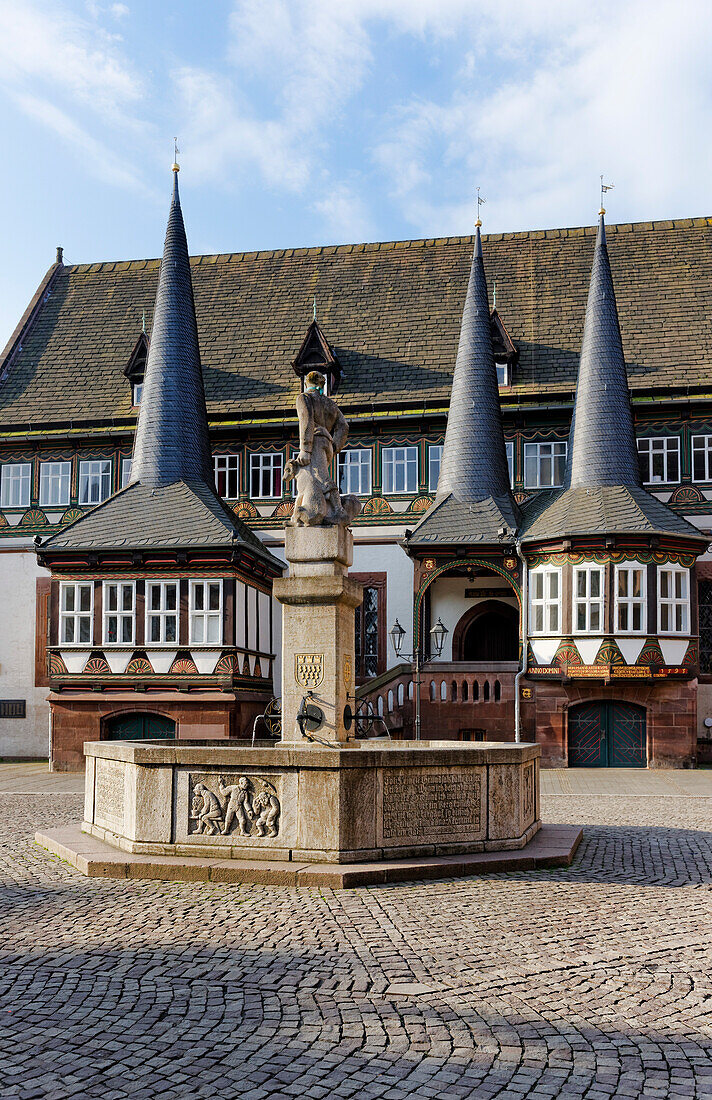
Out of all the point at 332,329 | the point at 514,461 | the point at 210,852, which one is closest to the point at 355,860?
the point at 210,852

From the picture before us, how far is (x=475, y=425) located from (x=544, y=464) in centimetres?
250

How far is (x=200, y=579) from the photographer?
2636 cm

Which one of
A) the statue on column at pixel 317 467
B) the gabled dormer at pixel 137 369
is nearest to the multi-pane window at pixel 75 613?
the gabled dormer at pixel 137 369

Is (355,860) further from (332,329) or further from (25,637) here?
(332,329)

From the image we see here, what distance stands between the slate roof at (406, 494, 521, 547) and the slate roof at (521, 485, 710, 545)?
60cm

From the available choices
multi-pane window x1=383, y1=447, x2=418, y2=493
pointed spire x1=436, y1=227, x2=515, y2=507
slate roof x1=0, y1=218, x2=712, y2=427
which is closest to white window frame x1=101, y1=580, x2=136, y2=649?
slate roof x1=0, y1=218, x2=712, y2=427

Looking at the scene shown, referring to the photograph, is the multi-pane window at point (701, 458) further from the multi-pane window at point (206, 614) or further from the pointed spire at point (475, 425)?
the multi-pane window at point (206, 614)

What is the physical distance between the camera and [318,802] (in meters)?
9.53

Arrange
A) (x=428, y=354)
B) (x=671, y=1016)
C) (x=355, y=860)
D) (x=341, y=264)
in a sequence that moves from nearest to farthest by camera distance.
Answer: (x=671, y=1016) → (x=355, y=860) → (x=428, y=354) → (x=341, y=264)

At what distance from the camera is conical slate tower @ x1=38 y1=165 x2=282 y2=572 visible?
2659 centimetres

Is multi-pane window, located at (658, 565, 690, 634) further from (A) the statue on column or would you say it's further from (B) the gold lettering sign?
(B) the gold lettering sign

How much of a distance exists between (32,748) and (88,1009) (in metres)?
26.4

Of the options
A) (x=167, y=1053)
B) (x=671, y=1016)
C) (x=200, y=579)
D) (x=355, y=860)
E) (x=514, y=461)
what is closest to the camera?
(x=167, y=1053)

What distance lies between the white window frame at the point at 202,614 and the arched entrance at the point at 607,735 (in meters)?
8.55
